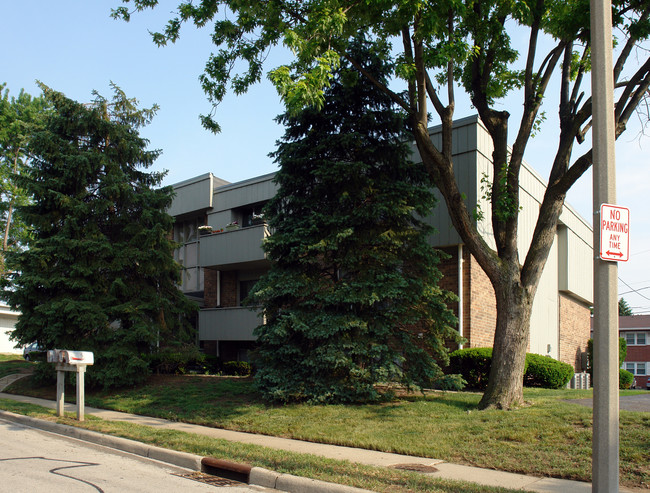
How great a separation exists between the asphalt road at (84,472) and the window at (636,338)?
166 feet

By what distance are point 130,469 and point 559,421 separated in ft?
20.9

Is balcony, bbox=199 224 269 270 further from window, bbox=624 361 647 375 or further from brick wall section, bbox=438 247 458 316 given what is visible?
window, bbox=624 361 647 375

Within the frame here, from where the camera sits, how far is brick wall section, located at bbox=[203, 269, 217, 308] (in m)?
24.0

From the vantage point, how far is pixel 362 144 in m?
13.0

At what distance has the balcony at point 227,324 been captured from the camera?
21109 millimetres

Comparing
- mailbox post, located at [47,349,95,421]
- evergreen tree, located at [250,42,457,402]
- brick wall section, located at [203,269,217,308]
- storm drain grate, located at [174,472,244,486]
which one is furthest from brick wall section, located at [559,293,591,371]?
storm drain grate, located at [174,472,244,486]

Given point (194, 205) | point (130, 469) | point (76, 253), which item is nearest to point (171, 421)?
point (130, 469)

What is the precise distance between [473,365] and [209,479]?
8.58 metres

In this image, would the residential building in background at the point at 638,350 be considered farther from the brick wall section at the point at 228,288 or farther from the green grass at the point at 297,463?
the green grass at the point at 297,463

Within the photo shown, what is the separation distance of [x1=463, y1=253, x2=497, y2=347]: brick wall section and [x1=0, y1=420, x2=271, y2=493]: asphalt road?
939 cm

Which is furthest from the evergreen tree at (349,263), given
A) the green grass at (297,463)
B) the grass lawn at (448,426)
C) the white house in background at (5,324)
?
the white house in background at (5,324)

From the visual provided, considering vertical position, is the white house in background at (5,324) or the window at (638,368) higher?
the white house in background at (5,324)

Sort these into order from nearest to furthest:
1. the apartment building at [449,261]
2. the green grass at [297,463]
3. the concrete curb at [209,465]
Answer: the green grass at [297,463] → the concrete curb at [209,465] → the apartment building at [449,261]

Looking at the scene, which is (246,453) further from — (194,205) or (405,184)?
(194,205)
